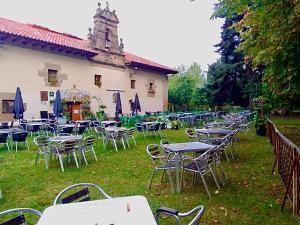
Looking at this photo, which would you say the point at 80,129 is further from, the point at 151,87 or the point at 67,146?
the point at 151,87

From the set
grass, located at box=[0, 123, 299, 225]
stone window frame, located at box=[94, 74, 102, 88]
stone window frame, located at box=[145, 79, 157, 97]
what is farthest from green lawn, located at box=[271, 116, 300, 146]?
stone window frame, located at box=[94, 74, 102, 88]

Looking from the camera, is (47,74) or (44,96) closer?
(44,96)

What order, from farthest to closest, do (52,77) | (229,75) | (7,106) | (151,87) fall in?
(151,87), (229,75), (52,77), (7,106)

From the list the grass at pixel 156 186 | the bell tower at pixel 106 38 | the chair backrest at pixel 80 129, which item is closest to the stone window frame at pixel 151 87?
the bell tower at pixel 106 38

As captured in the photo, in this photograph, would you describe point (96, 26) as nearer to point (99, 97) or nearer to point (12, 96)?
point (99, 97)

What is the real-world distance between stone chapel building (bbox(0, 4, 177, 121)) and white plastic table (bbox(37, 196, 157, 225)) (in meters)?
14.3

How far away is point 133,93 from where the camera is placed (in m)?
23.0

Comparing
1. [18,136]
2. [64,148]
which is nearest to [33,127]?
[18,136]

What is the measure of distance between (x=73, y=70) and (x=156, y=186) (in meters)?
14.7

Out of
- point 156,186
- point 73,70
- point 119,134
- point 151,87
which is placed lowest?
point 156,186

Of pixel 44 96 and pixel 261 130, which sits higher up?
pixel 44 96

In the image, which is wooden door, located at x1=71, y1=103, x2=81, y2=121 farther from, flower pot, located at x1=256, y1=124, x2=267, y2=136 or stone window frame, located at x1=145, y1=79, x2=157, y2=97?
flower pot, located at x1=256, y1=124, x2=267, y2=136

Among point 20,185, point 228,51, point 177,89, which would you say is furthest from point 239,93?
point 20,185

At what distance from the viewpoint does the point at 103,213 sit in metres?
2.12
